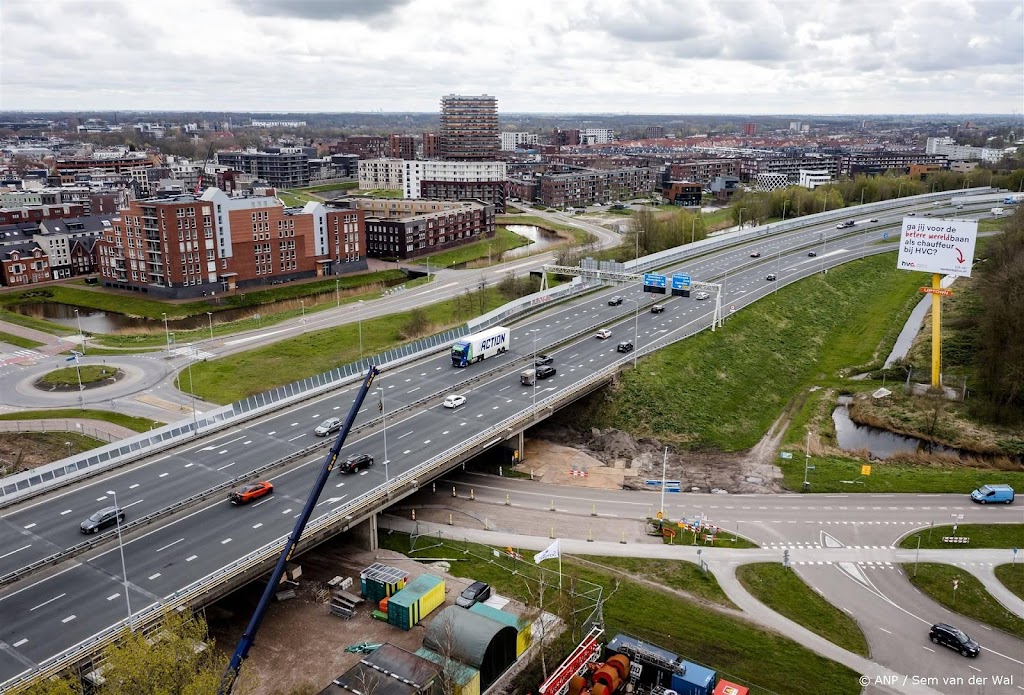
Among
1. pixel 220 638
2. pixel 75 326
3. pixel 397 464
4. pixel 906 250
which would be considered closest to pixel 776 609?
pixel 397 464

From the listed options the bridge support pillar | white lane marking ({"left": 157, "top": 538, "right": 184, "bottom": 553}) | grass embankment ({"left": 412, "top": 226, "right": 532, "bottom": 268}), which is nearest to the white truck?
the bridge support pillar

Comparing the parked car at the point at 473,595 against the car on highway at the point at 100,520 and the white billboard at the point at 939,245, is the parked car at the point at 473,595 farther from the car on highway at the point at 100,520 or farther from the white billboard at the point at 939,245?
the white billboard at the point at 939,245

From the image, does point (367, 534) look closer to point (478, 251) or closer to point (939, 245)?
point (939, 245)

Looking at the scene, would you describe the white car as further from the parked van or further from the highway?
the parked van

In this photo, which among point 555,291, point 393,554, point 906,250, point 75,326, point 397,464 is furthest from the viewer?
point 75,326

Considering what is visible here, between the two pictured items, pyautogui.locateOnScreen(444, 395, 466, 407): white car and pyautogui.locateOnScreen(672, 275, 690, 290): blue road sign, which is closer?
pyautogui.locateOnScreen(444, 395, 466, 407): white car

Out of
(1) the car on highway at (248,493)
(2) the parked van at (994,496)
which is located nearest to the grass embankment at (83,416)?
(1) the car on highway at (248,493)

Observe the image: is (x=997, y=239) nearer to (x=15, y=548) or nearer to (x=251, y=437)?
(x=251, y=437)
